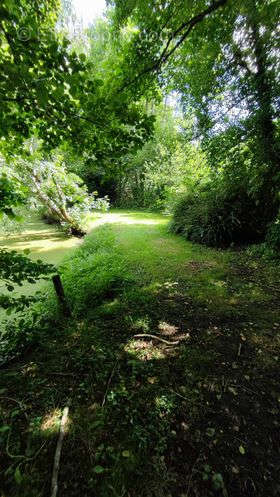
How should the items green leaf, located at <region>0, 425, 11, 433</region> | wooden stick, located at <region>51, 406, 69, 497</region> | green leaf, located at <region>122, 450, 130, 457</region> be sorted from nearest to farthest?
1. wooden stick, located at <region>51, 406, 69, 497</region>
2. green leaf, located at <region>122, 450, 130, 457</region>
3. green leaf, located at <region>0, 425, 11, 433</region>

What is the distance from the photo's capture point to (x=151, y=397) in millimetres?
1784

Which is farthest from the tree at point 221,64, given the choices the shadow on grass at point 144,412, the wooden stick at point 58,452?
the wooden stick at point 58,452

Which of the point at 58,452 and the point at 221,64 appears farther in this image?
the point at 221,64

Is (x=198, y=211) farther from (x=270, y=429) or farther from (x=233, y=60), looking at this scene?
(x=270, y=429)

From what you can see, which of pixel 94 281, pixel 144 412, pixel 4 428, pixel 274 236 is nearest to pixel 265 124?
pixel 274 236

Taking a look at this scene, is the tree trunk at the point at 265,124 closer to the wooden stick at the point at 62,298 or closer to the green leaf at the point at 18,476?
the wooden stick at the point at 62,298

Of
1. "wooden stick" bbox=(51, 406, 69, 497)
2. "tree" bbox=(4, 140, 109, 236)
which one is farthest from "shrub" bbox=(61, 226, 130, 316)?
"tree" bbox=(4, 140, 109, 236)

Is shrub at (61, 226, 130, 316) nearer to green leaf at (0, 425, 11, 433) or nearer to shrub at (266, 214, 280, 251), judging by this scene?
green leaf at (0, 425, 11, 433)

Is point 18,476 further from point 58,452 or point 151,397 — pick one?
point 151,397

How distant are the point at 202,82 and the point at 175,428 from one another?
5.24 m

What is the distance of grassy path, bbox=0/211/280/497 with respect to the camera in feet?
4.26

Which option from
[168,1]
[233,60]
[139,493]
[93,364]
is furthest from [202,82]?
[139,493]

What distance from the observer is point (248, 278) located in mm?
3781

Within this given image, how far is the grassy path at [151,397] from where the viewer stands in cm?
130
